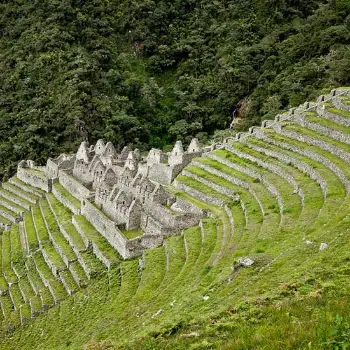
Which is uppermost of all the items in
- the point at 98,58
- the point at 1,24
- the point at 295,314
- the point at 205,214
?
the point at 1,24

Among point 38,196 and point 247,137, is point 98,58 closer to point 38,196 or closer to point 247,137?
point 38,196

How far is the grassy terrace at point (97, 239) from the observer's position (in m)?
26.4

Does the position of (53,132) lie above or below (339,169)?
above

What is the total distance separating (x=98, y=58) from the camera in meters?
78.1

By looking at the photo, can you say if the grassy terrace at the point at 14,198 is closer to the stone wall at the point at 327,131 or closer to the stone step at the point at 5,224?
the stone step at the point at 5,224

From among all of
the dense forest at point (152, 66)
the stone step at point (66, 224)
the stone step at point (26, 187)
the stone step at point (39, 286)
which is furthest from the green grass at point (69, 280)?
the dense forest at point (152, 66)

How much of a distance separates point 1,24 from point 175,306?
76.1 m

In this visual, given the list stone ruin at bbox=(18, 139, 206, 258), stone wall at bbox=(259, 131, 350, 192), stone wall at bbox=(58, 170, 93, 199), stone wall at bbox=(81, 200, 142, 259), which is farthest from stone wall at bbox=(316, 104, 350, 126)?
stone wall at bbox=(58, 170, 93, 199)

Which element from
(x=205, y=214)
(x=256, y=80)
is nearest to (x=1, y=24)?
(x=256, y=80)

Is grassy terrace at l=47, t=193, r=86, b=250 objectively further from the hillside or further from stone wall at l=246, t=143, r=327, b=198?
stone wall at l=246, t=143, r=327, b=198

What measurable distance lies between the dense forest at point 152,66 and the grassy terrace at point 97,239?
1110 inches

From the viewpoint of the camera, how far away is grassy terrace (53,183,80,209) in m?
35.1

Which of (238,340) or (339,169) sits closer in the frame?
(238,340)

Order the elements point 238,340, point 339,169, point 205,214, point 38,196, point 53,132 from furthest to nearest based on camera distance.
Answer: point 53,132 < point 38,196 < point 205,214 < point 339,169 < point 238,340
